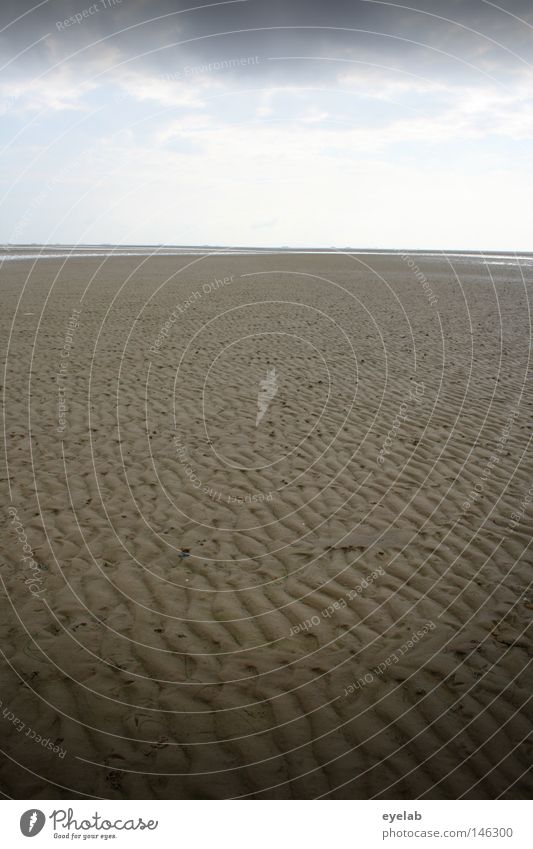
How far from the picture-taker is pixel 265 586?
609 cm

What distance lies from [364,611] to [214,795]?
236 centimetres

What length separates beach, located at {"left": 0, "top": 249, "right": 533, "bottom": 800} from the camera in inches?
166

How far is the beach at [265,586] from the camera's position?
13.8 ft

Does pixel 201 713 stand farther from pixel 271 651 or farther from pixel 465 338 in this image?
pixel 465 338

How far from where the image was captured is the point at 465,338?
19422 millimetres
